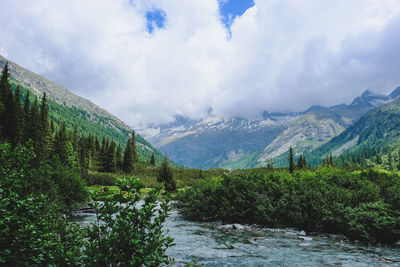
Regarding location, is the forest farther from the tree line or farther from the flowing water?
the flowing water

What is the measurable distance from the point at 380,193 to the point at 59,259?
39502 millimetres

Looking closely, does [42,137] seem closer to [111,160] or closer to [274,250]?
[111,160]

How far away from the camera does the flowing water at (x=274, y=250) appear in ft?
65.9

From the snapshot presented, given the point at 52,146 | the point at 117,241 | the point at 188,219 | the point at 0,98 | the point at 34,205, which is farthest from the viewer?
the point at 52,146

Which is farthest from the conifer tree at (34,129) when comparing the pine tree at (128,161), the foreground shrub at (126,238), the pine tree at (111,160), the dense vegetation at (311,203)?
the foreground shrub at (126,238)

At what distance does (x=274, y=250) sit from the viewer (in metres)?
23.8

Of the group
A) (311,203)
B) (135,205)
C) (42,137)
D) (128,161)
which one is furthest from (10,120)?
(135,205)

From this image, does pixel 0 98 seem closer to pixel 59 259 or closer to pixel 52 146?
pixel 52 146

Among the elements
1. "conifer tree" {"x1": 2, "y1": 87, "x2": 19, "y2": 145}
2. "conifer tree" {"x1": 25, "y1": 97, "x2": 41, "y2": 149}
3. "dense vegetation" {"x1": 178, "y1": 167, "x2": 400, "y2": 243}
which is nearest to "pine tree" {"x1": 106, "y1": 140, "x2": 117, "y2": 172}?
"conifer tree" {"x1": 25, "y1": 97, "x2": 41, "y2": 149}

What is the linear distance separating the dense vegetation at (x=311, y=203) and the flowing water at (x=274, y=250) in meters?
1.94

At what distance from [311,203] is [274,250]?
1248 cm

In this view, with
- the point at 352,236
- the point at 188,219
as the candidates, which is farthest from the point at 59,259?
the point at 188,219

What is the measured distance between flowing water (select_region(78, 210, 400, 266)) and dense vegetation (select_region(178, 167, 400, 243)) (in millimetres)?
1943

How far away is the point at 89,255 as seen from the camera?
223 inches
